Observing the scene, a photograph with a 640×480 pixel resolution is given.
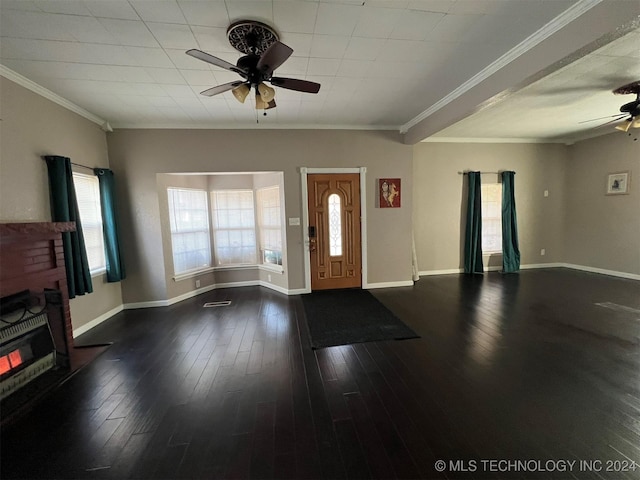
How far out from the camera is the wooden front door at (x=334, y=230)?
15.0 feet

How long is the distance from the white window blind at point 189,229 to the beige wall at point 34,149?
3.76ft

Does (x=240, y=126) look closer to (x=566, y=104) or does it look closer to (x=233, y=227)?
(x=233, y=227)

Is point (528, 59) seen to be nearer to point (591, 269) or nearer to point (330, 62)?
point (330, 62)

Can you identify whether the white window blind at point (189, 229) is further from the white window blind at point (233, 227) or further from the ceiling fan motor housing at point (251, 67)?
the ceiling fan motor housing at point (251, 67)

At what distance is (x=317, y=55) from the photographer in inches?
95.5

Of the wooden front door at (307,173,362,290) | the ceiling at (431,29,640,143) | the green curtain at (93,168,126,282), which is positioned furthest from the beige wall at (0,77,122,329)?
the ceiling at (431,29,640,143)

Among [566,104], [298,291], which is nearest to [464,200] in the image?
[566,104]

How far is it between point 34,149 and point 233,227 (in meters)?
2.84

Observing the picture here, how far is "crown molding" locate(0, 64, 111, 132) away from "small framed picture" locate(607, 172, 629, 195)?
925cm

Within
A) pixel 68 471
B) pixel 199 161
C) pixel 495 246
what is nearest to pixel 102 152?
pixel 199 161

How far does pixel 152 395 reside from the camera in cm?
206

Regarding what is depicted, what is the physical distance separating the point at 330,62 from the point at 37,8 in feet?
7.30

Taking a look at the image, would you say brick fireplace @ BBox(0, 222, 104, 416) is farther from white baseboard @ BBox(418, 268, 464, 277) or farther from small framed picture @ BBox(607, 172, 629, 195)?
small framed picture @ BBox(607, 172, 629, 195)

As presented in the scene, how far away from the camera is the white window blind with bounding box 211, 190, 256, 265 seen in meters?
5.09
